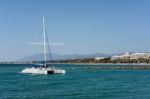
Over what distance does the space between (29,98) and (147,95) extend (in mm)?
13274

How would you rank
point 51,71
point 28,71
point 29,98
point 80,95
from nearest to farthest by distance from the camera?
1. point 29,98
2. point 80,95
3. point 51,71
4. point 28,71

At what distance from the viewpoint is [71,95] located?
49.1 metres

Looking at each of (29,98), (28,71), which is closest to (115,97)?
(29,98)

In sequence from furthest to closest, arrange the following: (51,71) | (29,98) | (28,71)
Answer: (28,71)
(51,71)
(29,98)

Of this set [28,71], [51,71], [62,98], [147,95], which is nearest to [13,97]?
[62,98]

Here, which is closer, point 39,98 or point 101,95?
point 39,98

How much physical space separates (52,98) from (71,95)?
146 inches

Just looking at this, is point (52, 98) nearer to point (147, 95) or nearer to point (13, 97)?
point (13, 97)

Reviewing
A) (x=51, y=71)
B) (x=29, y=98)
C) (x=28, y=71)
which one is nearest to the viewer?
(x=29, y=98)

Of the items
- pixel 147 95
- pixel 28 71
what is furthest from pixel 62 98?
pixel 28 71

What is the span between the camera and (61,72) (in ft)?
352

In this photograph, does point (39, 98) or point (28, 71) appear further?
point (28, 71)

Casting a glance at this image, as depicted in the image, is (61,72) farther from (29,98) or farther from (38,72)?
(29,98)

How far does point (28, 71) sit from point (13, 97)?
2598 inches
